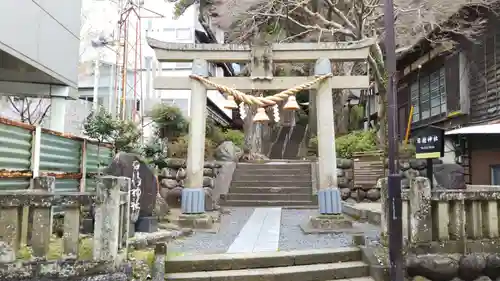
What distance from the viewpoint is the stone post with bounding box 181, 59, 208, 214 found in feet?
34.2

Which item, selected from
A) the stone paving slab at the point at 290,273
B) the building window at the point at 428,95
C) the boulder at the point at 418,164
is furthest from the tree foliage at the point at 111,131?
the building window at the point at 428,95

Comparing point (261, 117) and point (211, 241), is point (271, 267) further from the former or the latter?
point (261, 117)

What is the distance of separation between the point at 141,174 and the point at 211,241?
6.83ft

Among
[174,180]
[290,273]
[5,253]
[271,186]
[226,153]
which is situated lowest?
[290,273]

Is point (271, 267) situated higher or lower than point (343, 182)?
lower

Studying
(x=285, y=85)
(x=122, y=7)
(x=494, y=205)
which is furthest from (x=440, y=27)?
(x=122, y=7)

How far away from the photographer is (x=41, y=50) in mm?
10773

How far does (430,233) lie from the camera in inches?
249

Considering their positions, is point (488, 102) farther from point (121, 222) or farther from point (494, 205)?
point (121, 222)

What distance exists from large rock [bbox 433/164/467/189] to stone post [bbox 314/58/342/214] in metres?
3.05

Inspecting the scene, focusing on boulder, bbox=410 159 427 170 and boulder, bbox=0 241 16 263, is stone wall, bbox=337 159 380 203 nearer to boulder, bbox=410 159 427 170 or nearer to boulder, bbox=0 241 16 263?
boulder, bbox=410 159 427 170

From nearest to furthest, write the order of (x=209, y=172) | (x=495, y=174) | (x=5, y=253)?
(x=5, y=253)
(x=495, y=174)
(x=209, y=172)

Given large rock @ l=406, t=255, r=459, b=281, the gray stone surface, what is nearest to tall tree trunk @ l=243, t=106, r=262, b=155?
the gray stone surface

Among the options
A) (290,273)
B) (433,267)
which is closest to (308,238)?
(290,273)
